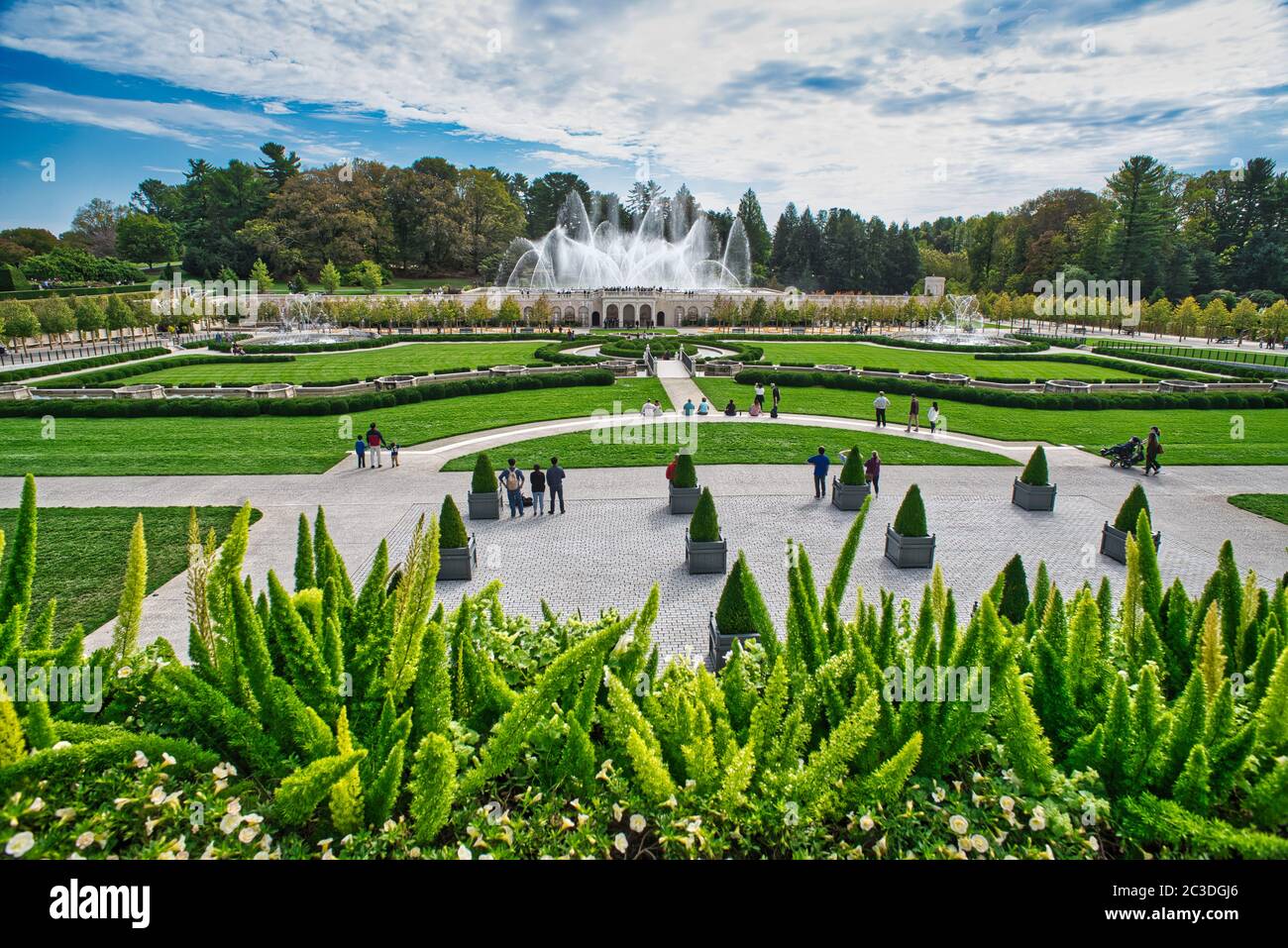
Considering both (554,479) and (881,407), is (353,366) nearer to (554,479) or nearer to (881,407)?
(554,479)

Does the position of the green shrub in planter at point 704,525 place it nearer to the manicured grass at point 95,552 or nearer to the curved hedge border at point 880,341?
the manicured grass at point 95,552

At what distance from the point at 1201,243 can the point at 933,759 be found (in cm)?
11144

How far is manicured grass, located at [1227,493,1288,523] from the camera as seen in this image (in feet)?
59.0

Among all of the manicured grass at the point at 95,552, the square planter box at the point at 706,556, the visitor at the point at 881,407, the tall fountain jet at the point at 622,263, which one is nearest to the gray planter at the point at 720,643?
the square planter box at the point at 706,556

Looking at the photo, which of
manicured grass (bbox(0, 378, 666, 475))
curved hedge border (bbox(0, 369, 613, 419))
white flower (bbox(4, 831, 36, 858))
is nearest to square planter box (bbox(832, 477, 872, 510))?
manicured grass (bbox(0, 378, 666, 475))

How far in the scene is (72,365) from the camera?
4484 centimetres

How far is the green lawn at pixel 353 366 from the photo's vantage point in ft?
136

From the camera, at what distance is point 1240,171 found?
88125 millimetres

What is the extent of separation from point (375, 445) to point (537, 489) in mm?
7263

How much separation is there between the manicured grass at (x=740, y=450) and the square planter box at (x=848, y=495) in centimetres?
435

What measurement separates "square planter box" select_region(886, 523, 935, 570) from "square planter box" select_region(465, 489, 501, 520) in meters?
9.49
